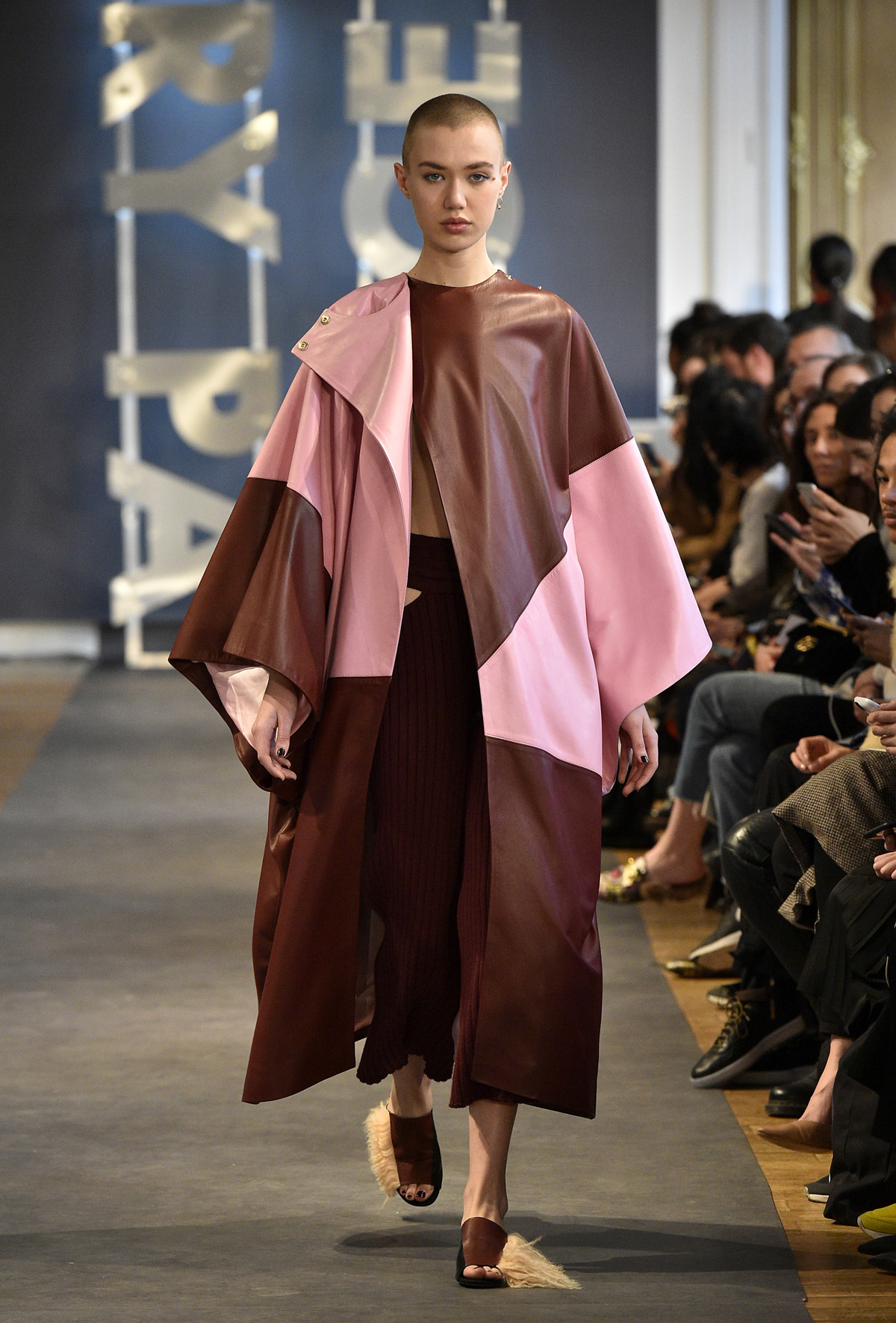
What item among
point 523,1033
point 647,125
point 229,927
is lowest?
point 229,927

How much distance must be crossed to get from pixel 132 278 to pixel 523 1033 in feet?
22.0

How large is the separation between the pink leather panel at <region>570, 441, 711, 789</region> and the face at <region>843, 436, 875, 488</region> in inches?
53.9

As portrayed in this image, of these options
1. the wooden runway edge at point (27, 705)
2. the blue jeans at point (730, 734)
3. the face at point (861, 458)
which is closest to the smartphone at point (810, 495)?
the face at point (861, 458)

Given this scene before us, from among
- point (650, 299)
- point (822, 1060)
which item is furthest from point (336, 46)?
point (822, 1060)

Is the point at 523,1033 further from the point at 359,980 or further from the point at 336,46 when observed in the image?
the point at 336,46

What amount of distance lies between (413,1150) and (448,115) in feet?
4.15

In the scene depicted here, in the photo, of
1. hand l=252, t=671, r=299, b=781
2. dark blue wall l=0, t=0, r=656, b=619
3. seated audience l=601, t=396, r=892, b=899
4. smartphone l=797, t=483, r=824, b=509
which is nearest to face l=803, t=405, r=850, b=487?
seated audience l=601, t=396, r=892, b=899

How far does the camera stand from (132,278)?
8.40 meters

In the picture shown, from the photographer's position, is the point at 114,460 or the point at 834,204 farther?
the point at 834,204

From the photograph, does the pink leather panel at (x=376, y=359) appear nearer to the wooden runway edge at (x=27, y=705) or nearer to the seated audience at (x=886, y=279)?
the wooden runway edge at (x=27, y=705)

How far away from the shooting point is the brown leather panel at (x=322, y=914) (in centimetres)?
222

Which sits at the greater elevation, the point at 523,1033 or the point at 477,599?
the point at 477,599

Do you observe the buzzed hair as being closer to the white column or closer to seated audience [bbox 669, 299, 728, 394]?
seated audience [bbox 669, 299, 728, 394]

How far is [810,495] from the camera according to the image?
3.44 meters
